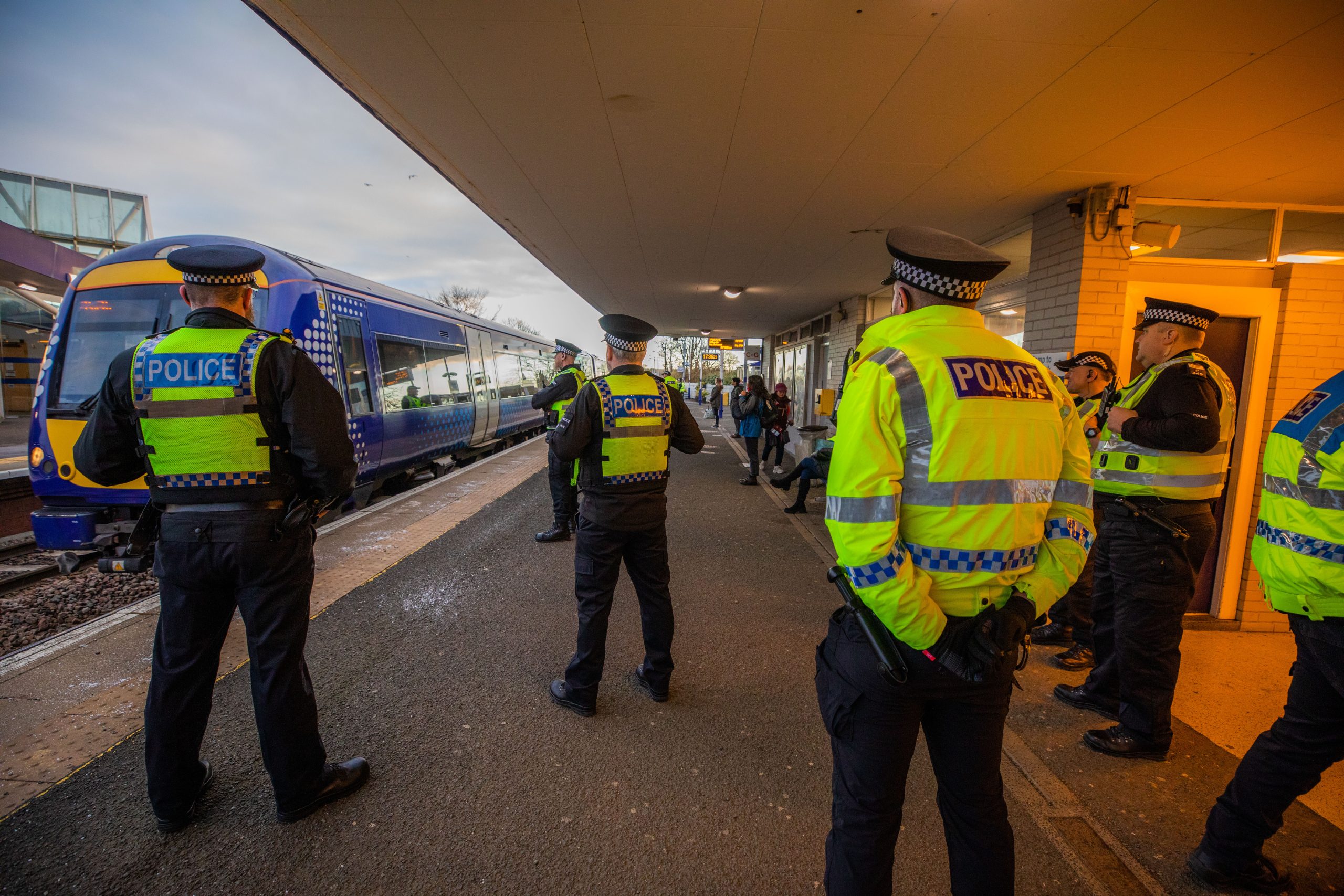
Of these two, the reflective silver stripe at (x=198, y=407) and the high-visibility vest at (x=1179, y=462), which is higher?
the reflective silver stripe at (x=198, y=407)

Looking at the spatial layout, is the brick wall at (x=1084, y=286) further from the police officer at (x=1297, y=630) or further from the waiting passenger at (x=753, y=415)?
the waiting passenger at (x=753, y=415)

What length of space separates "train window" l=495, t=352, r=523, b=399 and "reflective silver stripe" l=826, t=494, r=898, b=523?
1191cm

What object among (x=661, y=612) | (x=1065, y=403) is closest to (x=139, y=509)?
(x=661, y=612)

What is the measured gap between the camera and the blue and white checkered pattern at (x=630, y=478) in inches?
113

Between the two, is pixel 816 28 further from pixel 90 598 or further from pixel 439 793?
pixel 90 598

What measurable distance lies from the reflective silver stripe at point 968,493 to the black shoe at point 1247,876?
176 cm

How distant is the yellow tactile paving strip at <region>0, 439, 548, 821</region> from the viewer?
2.34m

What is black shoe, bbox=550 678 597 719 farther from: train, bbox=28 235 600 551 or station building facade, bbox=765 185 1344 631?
station building facade, bbox=765 185 1344 631

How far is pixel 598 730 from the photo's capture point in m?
2.72

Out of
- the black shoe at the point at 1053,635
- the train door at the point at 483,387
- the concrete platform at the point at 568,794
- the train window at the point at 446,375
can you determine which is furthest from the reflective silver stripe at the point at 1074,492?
the train door at the point at 483,387

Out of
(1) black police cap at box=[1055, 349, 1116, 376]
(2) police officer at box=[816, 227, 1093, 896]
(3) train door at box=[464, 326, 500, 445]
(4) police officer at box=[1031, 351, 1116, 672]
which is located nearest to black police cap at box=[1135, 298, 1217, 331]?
(4) police officer at box=[1031, 351, 1116, 672]

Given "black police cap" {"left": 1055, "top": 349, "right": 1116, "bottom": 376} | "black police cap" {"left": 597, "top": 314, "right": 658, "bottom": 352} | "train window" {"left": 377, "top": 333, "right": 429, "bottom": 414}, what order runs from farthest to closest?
"train window" {"left": 377, "top": 333, "right": 429, "bottom": 414}, "black police cap" {"left": 1055, "top": 349, "right": 1116, "bottom": 376}, "black police cap" {"left": 597, "top": 314, "right": 658, "bottom": 352}

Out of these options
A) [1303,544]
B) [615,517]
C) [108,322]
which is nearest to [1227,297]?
[1303,544]

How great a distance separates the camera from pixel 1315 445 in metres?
1.81
